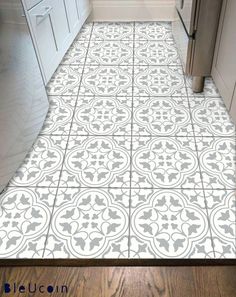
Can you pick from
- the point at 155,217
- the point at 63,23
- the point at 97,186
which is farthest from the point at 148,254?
the point at 63,23

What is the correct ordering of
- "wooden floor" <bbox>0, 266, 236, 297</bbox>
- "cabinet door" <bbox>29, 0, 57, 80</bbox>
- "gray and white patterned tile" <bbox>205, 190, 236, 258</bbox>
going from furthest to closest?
"cabinet door" <bbox>29, 0, 57, 80</bbox>, "gray and white patterned tile" <bbox>205, 190, 236, 258</bbox>, "wooden floor" <bbox>0, 266, 236, 297</bbox>

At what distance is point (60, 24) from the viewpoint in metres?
1.98

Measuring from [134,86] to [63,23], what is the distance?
27.7 inches

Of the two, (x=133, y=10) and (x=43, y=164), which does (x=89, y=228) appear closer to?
(x=43, y=164)

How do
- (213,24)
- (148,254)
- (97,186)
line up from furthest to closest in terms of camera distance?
(213,24), (97,186), (148,254)

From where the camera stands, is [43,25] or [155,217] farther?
[43,25]

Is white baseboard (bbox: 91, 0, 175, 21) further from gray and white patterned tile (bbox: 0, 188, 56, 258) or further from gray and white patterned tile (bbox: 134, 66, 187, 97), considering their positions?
gray and white patterned tile (bbox: 0, 188, 56, 258)

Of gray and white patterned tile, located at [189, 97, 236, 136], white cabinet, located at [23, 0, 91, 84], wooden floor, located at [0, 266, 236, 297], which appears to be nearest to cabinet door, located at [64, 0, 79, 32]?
white cabinet, located at [23, 0, 91, 84]

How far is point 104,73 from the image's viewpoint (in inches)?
82.0

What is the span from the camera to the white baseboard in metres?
2.60

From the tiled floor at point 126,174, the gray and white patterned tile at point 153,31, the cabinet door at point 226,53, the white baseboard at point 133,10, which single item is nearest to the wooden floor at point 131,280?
the tiled floor at point 126,174

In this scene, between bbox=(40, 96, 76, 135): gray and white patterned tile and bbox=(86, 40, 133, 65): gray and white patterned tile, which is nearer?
bbox=(40, 96, 76, 135): gray and white patterned tile

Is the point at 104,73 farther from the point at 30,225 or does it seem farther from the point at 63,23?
the point at 30,225

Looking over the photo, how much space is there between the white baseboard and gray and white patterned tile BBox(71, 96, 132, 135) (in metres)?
1.26
